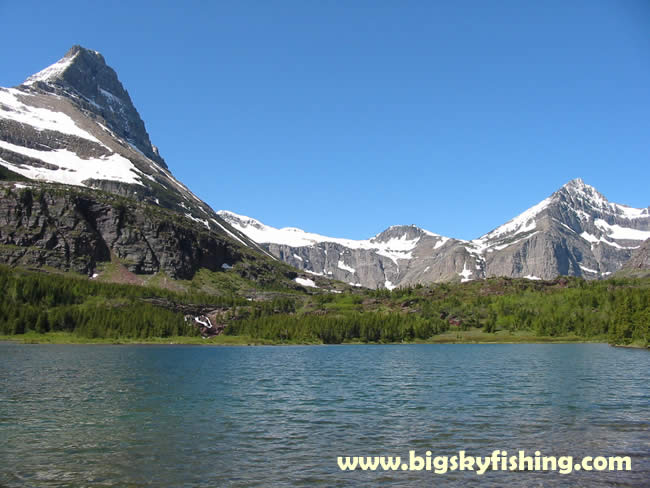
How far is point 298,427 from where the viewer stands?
45219mm

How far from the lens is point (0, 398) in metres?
60.6

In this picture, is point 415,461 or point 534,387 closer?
point 415,461

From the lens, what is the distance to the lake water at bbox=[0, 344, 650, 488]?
102 ft

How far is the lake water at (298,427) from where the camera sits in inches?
1224

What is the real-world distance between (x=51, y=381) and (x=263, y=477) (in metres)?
61.8

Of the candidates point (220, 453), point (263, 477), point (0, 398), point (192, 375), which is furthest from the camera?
point (192, 375)

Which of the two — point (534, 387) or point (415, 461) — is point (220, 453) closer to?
point (415, 461)

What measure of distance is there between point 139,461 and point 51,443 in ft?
30.5

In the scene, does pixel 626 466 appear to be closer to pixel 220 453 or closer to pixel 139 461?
pixel 220 453

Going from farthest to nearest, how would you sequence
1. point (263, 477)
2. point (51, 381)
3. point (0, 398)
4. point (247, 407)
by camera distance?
point (51, 381)
point (0, 398)
point (247, 407)
point (263, 477)

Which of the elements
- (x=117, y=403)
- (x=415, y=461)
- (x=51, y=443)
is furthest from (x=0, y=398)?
(x=415, y=461)

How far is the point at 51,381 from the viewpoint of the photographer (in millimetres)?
79438

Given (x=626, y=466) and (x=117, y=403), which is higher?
(x=626, y=466)

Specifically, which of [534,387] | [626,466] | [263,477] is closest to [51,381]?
[263,477]
